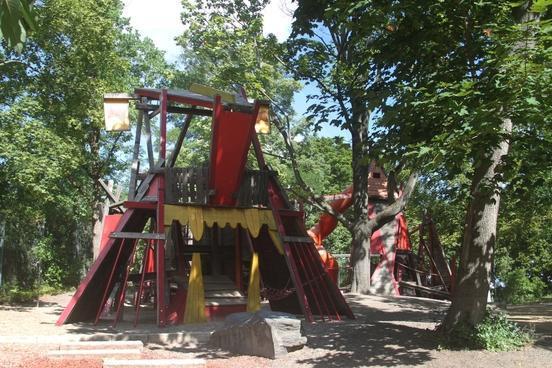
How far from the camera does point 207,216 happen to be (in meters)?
13.1

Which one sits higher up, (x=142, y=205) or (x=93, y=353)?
(x=142, y=205)

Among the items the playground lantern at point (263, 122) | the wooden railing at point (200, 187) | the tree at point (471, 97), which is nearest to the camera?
the tree at point (471, 97)

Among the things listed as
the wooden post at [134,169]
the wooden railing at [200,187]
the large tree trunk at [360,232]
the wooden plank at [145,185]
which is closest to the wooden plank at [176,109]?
Result: the wooden post at [134,169]

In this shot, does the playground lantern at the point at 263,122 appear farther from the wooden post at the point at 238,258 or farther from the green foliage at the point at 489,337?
the green foliage at the point at 489,337

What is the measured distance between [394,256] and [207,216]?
11432 mm

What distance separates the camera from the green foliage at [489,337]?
8570 millimetres

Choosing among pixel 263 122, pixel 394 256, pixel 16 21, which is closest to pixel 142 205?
pixel 263 122

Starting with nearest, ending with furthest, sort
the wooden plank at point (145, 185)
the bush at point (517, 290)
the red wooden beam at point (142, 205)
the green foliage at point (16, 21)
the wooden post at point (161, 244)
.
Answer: the green foliage at point (16, 21)
the wooden post at point (161, 244)
the red wooden beam at point (142, 205)
the wooden plank at point (145, 185)
the bush at point (517, 290)

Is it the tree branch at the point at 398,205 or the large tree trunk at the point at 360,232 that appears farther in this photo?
the large tree trunk at the point at 360,232

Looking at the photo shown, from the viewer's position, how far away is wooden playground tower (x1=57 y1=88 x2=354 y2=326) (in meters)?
12.7

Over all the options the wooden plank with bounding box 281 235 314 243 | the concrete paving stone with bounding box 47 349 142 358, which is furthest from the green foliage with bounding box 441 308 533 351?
the wooden plank with bounding box 281 235 314 243

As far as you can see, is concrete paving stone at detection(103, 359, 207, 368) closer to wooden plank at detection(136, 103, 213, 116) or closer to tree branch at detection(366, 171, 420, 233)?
wooden plank at detection(136, 103, 213, 116)

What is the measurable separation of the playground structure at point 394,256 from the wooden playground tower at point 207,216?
7.40m

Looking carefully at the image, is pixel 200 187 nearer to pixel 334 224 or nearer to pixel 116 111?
pixel 116 111
